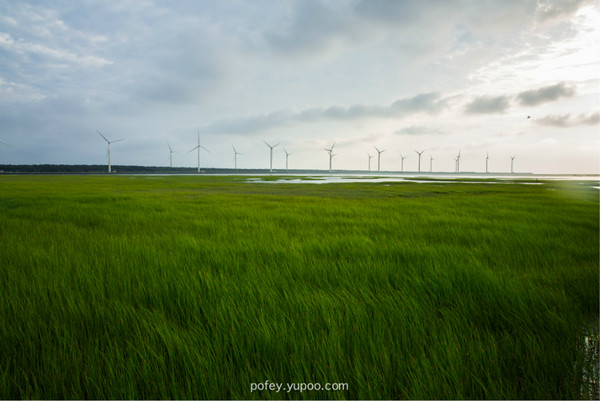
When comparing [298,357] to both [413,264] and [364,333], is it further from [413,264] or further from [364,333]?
[413,264]

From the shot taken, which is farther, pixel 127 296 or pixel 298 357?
Answer: pixel 127 296

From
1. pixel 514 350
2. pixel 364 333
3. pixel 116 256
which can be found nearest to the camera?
pixel 514 350

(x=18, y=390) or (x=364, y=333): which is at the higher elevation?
(x=364, y=333)

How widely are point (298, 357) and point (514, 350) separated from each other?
1.83 metres

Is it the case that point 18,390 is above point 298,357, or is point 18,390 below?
below

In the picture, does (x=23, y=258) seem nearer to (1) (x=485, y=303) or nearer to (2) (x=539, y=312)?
(1) (x=485, y=303)

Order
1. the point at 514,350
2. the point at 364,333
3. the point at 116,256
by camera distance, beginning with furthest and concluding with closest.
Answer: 1. the point at 116,256
2. the point at 364,333
3. the point at 514,350

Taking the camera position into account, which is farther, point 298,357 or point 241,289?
point 241,289

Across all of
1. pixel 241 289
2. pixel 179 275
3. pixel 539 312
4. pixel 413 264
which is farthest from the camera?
pixel 413 264

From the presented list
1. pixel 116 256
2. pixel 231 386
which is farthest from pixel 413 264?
pixel 116 256

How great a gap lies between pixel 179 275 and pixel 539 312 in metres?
4.54

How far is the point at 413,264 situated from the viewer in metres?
4.56

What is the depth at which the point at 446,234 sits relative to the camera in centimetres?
704

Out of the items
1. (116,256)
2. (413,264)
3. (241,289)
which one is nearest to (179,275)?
(241,289)
